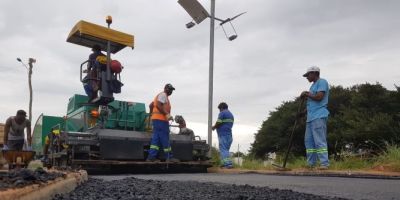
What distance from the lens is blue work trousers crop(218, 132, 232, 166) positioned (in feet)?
34.4

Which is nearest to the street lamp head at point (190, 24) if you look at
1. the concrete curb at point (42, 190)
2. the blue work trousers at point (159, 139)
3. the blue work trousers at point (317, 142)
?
the blue work trousers at point (159, 139)

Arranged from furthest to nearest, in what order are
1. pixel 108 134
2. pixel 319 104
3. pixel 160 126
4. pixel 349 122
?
pixel 349 122 → pixel 160 126 → pixel 108 134 → pixel 319 104

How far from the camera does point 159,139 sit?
30.2 feet

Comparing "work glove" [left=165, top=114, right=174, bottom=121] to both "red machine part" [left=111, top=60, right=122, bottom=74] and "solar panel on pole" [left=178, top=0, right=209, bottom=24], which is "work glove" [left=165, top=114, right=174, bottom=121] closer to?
"red machine part" [left=111, top=60, right=122, bottom=74]

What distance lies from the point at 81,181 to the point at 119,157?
4.12 meters

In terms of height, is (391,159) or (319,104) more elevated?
(319,104)

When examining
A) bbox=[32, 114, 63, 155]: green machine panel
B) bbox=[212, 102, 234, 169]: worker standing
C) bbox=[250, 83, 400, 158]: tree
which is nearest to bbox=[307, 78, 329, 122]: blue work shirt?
bbox=[212, 102, 234, 169]: worker standing

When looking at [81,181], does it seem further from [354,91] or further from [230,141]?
[354,91]

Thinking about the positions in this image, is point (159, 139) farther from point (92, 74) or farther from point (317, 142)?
point (317, 142)

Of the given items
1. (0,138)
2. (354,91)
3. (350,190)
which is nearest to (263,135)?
(354,91)

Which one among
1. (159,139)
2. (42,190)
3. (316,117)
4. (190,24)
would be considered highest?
(190,24)

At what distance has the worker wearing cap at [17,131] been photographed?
9.37 m

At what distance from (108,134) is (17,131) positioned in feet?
6.51

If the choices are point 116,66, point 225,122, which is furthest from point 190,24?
point 116,66
